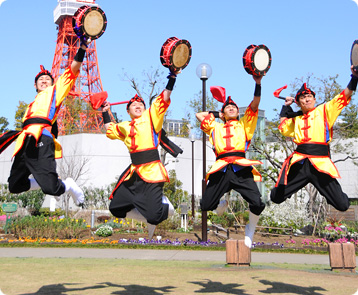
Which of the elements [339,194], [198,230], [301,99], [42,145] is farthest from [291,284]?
[198,230]

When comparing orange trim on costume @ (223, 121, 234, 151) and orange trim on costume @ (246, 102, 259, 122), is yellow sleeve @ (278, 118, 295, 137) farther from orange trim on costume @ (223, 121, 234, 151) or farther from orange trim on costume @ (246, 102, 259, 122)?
orange trim on costume @ (223, 121, 234, 151)

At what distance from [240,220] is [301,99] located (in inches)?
621

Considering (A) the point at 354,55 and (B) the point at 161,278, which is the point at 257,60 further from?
(B) the point at 161,278

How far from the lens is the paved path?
13.8 m

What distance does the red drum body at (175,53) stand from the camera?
6.90 metres

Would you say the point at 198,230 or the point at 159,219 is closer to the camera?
the point at 159,219

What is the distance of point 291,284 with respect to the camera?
959 centimetres

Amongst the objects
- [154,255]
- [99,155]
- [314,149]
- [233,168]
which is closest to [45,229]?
[154,255]

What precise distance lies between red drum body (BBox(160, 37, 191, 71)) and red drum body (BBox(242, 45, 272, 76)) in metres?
0.89

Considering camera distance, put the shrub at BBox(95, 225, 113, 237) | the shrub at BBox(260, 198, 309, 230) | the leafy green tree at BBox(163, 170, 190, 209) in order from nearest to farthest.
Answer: the shrub at BBox(95, 225, 113, 237), the shrub at BBox(260, 198, 309, 230), the leafy green tree at BBox(163, 170, 190, 209)

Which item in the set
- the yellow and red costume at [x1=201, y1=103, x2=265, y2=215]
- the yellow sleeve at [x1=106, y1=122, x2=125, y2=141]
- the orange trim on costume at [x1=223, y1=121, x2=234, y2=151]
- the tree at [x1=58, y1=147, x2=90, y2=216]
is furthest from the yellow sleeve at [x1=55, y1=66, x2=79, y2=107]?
the tree at [x1=58, y1=147, x2=90, y2=216]

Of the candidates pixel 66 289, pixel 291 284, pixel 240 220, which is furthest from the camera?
pixel 240 220

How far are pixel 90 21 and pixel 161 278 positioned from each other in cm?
557

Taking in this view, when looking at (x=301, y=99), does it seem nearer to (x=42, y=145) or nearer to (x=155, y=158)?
(x=155, y=158)
